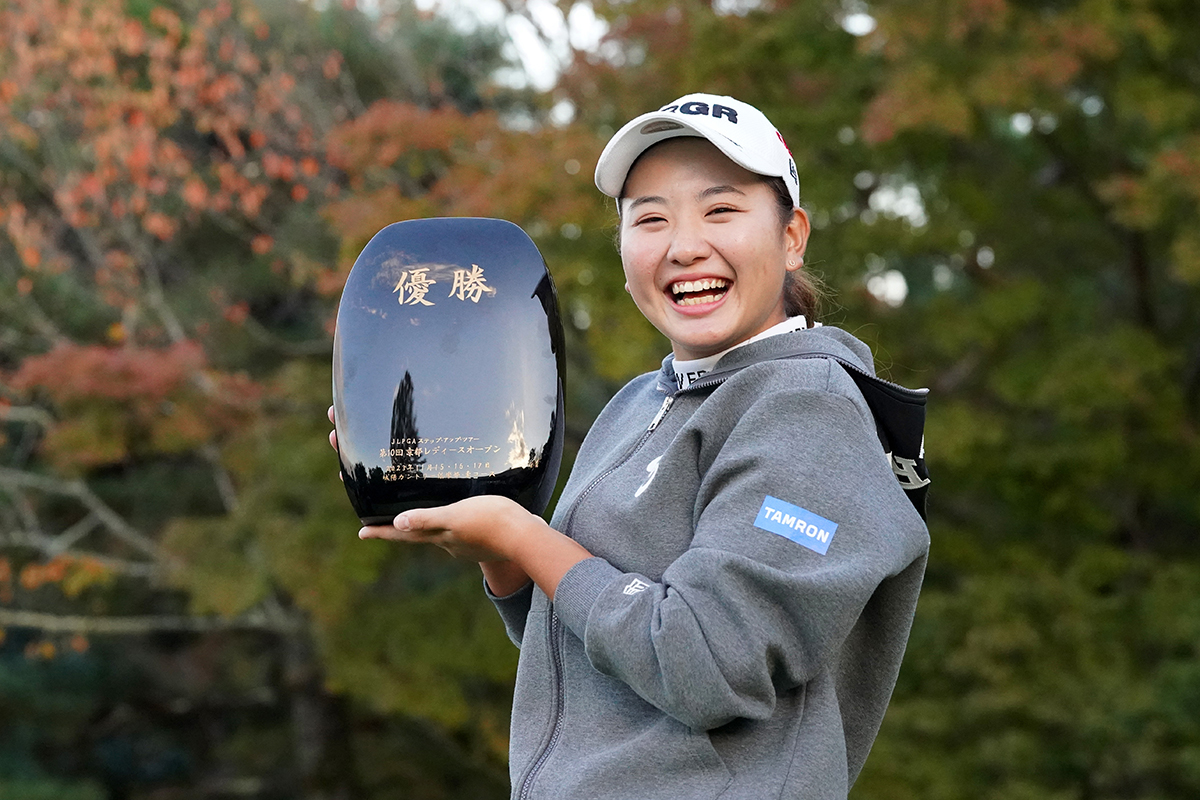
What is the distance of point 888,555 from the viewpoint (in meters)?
1.30

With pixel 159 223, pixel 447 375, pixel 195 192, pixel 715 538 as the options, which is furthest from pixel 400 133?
pixel 715 538

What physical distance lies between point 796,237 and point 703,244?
6.5 inches

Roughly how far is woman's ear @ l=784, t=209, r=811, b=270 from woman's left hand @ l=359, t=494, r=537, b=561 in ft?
1.49

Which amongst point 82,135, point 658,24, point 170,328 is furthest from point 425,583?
point 658,24

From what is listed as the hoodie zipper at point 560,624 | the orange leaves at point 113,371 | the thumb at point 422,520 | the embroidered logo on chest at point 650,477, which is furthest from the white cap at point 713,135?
the orange leaves at point 113,371

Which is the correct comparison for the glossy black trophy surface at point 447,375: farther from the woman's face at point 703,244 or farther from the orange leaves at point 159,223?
the orange leaves at point 159,223

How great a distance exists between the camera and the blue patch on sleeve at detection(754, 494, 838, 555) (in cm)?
128

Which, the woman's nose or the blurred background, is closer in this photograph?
the woman's nose

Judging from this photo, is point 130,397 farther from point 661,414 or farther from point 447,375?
point 661,414

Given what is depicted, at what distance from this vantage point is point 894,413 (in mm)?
1450

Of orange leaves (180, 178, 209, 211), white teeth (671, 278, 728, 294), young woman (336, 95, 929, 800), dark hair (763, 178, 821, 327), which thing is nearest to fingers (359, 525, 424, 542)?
young woman (336, 95, 929, 800)

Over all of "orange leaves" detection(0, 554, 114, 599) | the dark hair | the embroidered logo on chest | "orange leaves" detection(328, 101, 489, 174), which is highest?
the dark hair

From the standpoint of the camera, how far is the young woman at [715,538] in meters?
1.27

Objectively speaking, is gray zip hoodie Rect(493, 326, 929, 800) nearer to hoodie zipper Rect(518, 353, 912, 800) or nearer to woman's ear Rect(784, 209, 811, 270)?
hoodie zipper Rect(518, 353, 912, 800)
